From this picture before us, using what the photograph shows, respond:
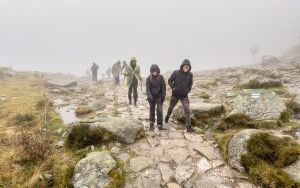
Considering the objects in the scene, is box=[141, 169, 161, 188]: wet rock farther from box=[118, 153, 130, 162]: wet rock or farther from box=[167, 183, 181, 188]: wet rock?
box=[118, 153, 130, 162]: wet rock

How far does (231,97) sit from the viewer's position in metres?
15.5

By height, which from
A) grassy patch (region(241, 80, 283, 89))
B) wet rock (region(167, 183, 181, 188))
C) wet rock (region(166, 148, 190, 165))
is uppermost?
grassy patch (region(241, 80, 283, 89))

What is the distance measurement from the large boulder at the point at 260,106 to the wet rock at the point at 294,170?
11.6 ft

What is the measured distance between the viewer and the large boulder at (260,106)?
10.6 meters

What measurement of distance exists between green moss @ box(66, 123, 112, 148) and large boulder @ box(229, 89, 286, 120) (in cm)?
479

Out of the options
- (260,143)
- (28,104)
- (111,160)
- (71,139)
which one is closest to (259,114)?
(260,143)

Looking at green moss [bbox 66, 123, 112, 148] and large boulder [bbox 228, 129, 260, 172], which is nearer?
large boulder [bbox 228, 129, 260, 172]

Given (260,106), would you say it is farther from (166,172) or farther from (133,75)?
(133,75)

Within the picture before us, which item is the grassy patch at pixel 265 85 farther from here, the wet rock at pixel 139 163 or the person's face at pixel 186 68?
the wet rock at pixel 139 163

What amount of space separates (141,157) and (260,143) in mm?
3398

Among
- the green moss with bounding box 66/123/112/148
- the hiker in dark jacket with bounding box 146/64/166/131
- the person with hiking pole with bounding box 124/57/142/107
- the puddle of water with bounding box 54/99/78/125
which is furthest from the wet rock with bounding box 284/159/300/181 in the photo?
the person with hiking pole with bounding box 124/57/142/107

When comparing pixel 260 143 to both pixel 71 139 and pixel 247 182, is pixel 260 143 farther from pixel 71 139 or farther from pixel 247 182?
pixel 71 139

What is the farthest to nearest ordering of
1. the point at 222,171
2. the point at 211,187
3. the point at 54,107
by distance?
the point at 54,107, the point at 222,171, the point at 211,187

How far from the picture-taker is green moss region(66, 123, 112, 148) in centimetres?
948
